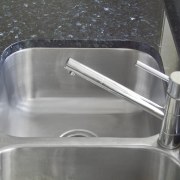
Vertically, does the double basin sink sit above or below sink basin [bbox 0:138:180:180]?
above

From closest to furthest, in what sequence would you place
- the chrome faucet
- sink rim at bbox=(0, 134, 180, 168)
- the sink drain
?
the chrome faucet < sink rim at bbox=(0, 134, 180, 168) < the sink drain

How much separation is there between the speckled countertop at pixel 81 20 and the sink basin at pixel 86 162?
334 mm

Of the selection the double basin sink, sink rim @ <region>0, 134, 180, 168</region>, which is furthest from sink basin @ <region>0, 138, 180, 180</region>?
the double basin sink

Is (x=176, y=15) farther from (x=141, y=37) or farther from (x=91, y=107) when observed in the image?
(x=91, y=107)

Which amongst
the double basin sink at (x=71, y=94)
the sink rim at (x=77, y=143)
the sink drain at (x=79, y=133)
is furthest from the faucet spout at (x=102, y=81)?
the sink drain at (x=79, y=133)

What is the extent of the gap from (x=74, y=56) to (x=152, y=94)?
8.7 inches

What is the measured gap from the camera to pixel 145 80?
1.23m

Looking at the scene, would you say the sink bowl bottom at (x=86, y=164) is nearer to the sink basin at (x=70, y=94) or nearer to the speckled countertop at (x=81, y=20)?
the sink basin at (x=70, y=94)

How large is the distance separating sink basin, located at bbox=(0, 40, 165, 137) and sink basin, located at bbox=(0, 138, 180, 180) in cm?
20

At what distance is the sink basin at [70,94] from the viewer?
1186 mm

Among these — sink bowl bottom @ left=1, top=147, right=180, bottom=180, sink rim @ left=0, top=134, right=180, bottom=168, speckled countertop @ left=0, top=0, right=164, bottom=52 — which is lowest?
sink bowl bottom @ left=1, top=147, right=180, bottom=180

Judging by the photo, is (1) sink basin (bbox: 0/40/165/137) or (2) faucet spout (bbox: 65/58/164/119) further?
(1) sink basin (bbox: 0/40/165/137)

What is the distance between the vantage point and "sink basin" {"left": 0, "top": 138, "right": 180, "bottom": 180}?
36.9 inches

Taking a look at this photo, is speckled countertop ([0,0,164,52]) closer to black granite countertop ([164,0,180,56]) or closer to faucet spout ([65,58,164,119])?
black granite countertop ([164,0,180,56])
